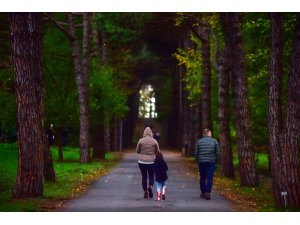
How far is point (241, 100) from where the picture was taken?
2388 centimetres

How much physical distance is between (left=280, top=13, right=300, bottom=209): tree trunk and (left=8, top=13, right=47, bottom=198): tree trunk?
5.87m

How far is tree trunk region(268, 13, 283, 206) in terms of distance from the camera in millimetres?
16828

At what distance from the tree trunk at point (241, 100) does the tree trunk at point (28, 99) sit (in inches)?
292

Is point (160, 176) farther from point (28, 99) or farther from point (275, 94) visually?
point (28, 99)

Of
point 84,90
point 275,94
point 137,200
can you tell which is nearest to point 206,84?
point 84,90

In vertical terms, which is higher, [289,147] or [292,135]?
[292,135]

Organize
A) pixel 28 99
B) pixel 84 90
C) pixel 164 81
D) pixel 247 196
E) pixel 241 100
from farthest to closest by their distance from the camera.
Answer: pixel 164 81 < pixel 84 90 < pixel 241 100 < pixel 247 196 < pixel 28 99

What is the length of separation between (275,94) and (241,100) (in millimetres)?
6203

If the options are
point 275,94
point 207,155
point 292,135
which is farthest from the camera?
point 207,155

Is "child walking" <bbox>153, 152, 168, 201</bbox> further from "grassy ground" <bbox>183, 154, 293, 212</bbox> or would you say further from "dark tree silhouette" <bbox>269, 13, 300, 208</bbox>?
"dark tree silhouette" <bbox>269, 13, 300, 208</bbox>

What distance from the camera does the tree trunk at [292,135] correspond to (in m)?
16.2

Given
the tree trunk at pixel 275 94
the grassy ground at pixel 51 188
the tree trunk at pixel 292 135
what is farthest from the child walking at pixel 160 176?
the tree trunk at pixel 292 135
